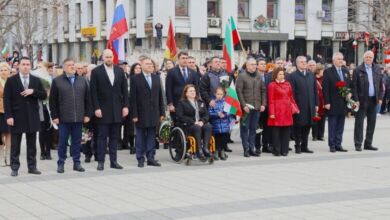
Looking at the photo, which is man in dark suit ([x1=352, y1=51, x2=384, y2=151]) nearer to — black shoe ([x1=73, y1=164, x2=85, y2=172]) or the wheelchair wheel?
the wheelchair wheel

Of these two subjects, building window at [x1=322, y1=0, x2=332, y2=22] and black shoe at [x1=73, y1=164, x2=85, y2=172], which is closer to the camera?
black shoe at [x1=73, y1=164, x2=85, y2=172]

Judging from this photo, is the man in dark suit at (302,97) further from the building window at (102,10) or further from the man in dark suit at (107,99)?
the building window at (102,10)

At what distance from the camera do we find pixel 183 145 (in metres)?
12.0

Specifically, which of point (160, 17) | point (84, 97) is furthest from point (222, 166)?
point (160, 17)

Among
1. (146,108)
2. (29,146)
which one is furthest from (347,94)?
(29,146)

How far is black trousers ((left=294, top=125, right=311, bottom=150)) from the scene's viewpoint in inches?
545

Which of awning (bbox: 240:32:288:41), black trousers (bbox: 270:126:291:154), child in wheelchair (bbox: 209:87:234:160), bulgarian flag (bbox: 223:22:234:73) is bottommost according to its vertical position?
black trousers (bbox: 270:126:291:154)

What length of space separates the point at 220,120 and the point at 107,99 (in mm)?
2348

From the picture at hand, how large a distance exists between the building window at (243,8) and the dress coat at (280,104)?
114ft

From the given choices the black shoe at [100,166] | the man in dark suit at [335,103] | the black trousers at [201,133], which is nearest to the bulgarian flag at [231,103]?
the black trousers at [201,133]

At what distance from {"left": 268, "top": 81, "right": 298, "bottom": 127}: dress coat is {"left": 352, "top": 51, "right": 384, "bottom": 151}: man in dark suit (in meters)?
1.64

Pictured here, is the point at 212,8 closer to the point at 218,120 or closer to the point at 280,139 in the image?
the point at 280,139

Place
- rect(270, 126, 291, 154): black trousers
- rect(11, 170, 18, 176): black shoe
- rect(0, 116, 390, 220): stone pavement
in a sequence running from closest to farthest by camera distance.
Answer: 1. rect(0, 116, 390, 220): stone pavement
2. rect(11, 170, 18, 176): black shoe
3. rect(270, 126, 291, 154): black trousers

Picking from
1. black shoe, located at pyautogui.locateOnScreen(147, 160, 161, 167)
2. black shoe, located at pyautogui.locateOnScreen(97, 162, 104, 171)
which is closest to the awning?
black shoe, located at pyautogui.locateOnScreen(147, 160, 161, 167)
